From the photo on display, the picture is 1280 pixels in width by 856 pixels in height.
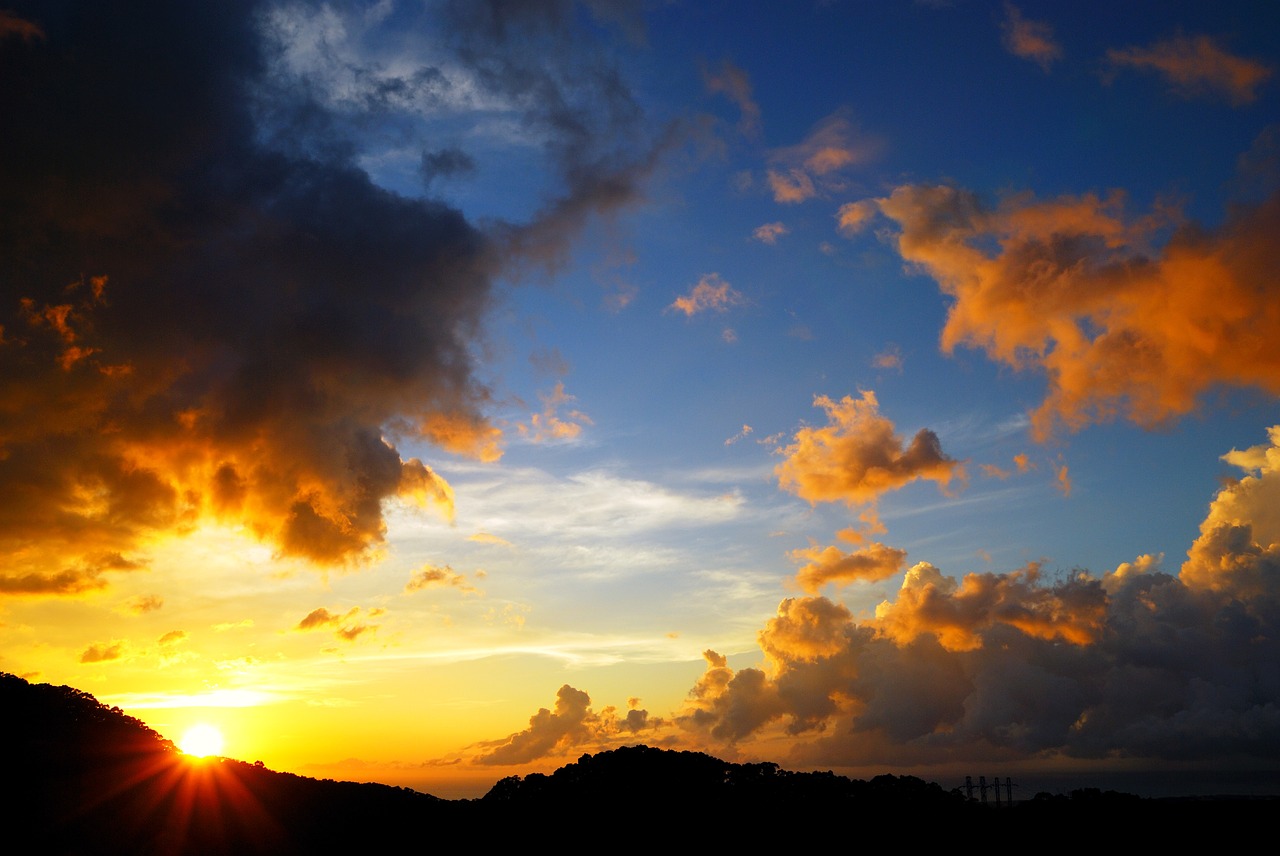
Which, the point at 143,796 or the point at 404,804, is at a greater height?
the point at 143,796

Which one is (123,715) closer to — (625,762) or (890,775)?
(625,762)

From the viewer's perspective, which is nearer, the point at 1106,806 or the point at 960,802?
the point at 1106,806

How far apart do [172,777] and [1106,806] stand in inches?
5570

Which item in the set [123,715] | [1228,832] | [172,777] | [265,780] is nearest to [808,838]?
[1228,832]

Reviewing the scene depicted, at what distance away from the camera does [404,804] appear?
133 m

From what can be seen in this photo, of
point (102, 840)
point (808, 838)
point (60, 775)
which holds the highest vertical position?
point (60, 775)

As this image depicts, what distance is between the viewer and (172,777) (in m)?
106

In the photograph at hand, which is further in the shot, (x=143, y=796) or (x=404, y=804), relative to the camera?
(x=404, y=804)

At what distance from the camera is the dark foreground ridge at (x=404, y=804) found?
307ft

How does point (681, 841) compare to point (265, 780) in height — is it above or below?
below

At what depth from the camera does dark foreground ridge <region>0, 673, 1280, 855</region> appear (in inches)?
3688

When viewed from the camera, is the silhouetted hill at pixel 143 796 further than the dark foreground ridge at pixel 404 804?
No

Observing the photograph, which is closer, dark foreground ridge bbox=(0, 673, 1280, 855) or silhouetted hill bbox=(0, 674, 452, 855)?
silhouetted hill bbox=(0, 674, 452, 855)

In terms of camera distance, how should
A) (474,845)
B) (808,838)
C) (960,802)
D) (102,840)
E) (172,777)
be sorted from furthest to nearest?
(960,802), (808,838), (474,845), (172,777), (102,840)
